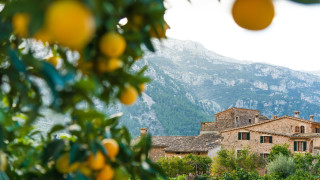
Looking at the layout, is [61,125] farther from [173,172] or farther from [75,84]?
[173,172]

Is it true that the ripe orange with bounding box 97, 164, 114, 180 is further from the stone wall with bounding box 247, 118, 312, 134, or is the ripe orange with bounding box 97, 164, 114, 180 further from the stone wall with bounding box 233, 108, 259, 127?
the stone wall with bounding box 233, 108, 259, 127

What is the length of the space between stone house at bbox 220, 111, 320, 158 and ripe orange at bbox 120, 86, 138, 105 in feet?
79.3

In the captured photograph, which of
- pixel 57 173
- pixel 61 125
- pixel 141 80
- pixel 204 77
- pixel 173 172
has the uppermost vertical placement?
pixel 204 77

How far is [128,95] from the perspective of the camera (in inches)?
29.3

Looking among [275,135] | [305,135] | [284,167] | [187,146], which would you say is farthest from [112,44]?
[187,146]

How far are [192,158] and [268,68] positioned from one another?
285 feet

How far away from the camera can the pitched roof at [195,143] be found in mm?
27822

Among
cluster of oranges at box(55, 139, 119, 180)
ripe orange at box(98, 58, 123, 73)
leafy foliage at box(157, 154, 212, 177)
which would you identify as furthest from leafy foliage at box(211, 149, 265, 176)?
ripe orange at box(98, 58, 123, 73)

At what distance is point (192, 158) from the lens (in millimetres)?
25406

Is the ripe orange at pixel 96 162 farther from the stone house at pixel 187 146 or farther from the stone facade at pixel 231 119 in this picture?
the stone facade at pixel 231 119

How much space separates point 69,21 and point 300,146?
81.8 feet

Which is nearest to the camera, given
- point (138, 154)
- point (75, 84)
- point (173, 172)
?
point (75, 84)

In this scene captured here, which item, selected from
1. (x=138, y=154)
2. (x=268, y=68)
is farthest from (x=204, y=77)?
(x=138, y=154)

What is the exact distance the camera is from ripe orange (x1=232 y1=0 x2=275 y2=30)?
0.60 metres
